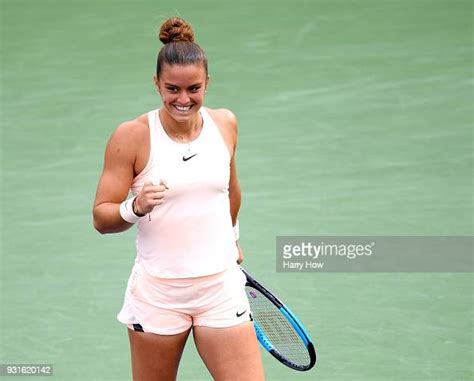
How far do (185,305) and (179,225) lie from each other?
1.03ft

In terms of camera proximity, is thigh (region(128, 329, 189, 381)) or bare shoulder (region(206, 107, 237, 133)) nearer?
thigh (region(128, 329, 189, 381))

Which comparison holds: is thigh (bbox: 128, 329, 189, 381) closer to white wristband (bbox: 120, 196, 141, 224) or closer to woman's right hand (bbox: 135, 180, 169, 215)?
white wristband (bbox: 120, 196, 141, 224)

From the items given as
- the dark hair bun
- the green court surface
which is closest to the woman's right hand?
the dark hair bun

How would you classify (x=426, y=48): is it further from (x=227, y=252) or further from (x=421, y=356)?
(x=227, y=252)

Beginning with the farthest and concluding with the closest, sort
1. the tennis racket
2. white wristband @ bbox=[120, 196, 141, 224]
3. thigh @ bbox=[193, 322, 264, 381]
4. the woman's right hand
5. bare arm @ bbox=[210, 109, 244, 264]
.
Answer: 1. the tennis racket
2. bare arm @ bbox=[210, 109, 244, 264]
3. thigh @ bbox=[193, 322, 264, 381]
4. white wristband @ bbox=[120, 196, 141, 224]
5. the woman's right hand

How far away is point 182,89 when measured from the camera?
4.93 m

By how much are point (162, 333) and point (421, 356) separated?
2.25 meters

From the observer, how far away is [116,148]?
4949 mm

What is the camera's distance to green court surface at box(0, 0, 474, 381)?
715cm

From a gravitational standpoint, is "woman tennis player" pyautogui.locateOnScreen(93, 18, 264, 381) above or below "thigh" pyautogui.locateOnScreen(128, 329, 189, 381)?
above

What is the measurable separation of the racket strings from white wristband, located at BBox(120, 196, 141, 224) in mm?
1089

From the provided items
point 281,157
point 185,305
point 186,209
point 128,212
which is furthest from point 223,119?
point 281,157

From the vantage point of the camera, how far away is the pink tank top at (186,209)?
4949 mm

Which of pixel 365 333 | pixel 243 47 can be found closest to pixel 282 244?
pixel 365 333
